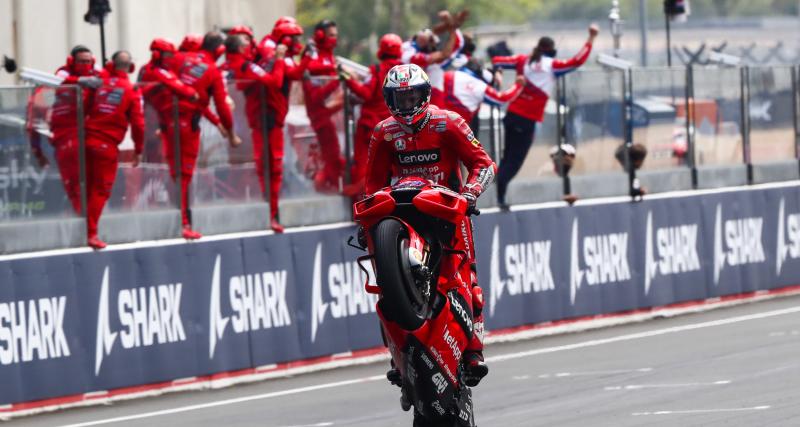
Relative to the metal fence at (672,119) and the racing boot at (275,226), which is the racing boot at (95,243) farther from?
the metal fence at (672,119)

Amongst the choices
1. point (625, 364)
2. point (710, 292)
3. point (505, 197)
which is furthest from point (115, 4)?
point (625, 364)

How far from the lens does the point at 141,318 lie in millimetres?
15352

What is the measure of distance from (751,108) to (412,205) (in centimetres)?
1310

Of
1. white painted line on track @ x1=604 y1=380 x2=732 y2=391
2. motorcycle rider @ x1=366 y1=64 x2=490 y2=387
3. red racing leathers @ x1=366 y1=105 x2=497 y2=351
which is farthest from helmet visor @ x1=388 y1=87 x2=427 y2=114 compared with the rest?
white painted line on track @ x1=604 y1=380 x2=732 y2=391

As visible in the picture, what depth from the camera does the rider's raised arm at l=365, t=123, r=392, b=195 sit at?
36.6 ft

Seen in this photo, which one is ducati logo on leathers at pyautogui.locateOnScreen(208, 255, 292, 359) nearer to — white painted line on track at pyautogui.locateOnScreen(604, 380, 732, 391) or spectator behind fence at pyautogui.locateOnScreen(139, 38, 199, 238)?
spectator behind fence at pyautogui.locateOnScreen(139, 38, 199, 238)

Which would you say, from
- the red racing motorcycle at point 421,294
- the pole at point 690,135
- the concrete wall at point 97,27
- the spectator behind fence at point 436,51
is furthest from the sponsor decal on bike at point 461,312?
the pole at point 690,135

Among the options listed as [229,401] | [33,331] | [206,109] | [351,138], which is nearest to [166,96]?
[206,109]

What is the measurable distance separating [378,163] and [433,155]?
36 centimetres

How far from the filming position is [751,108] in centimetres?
2288

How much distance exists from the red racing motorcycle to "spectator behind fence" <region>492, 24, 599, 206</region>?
867 cm

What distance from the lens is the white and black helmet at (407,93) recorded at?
Answer: 10.8 meters

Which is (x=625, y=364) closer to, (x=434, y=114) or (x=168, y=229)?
(x=168, y=229)

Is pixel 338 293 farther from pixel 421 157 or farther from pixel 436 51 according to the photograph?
pixel 421 157
